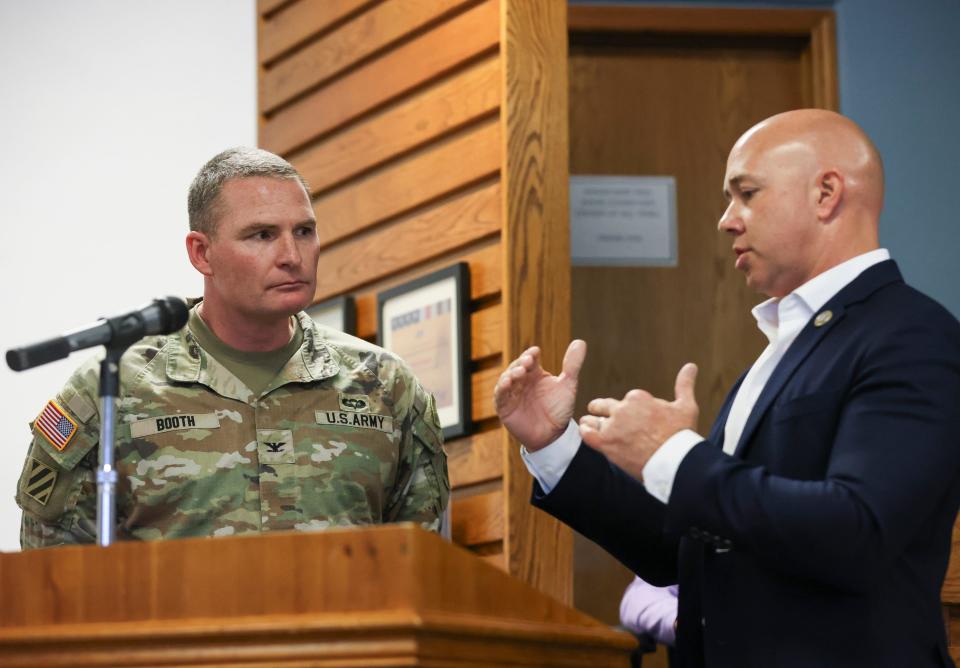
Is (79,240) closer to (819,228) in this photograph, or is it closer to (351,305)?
(351,305)

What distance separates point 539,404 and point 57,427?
0.83 metres

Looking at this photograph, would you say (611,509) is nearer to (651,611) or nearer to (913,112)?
(651,611)

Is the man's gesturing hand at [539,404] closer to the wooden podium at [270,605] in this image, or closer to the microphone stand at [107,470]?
the wooden podium at [270,605]

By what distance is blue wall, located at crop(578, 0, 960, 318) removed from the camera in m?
4.78

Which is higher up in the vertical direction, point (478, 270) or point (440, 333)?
point (478, 270)

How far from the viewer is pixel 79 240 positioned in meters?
4.32

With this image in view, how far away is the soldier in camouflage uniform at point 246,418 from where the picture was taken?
2.50 m

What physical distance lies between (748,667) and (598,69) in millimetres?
3040

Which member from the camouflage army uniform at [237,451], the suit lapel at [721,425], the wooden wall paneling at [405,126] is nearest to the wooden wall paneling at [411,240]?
the wooden wall paneling at [405,126]

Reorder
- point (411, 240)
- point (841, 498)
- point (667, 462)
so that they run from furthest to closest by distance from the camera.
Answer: point (411, 240)
point (667, 462)
point (841, 498)

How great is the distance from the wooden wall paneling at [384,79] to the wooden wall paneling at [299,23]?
181 mm

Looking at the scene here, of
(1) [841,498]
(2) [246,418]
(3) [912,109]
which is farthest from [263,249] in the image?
(3) [912,109]

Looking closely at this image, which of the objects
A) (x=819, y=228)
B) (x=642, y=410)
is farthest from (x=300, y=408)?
(x=819, y=228)

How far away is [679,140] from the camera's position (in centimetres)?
481
